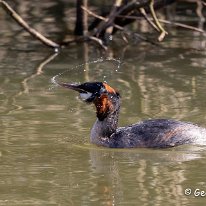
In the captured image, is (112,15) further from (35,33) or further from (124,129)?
(124,129)

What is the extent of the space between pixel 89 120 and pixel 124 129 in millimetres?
1013

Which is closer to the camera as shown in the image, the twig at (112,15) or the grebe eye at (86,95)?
the grebe eye at (86,95)

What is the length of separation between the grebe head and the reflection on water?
405 millimetres

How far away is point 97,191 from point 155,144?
188 centimetres

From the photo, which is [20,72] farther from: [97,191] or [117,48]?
[97,191]

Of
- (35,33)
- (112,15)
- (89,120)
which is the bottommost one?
(35,33)

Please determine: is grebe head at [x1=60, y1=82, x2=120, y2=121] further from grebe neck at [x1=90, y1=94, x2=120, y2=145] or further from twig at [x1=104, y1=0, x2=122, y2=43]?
twig at [x1=104, y1=0, x2=122, y2=43]

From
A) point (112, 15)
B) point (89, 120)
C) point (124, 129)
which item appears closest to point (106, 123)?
point (124, 129)

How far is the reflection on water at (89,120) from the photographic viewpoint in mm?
8789

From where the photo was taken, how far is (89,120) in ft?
38.5

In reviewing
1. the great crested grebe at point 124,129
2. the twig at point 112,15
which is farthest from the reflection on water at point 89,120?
the twig at point 112,15

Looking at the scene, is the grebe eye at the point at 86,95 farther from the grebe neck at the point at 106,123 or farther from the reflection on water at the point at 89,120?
the reflection on water at the point at 89,120

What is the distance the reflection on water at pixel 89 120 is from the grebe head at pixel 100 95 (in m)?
0.41

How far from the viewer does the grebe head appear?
1073cm
